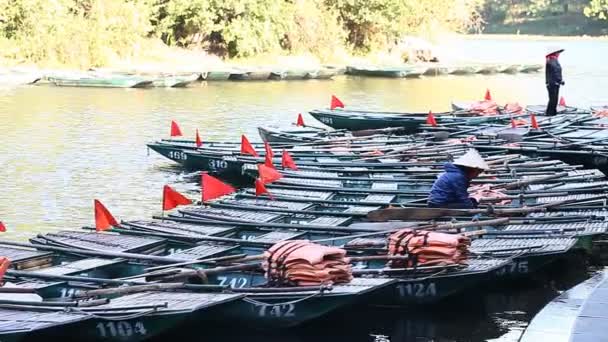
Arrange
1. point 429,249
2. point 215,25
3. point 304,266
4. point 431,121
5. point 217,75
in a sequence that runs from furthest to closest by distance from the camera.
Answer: point 215,25
point 217,75
point 431,121
point 429,249
point 304,266

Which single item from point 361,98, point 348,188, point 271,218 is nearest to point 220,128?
point 361,98

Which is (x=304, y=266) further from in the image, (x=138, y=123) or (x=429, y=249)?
(x=138, y=123)

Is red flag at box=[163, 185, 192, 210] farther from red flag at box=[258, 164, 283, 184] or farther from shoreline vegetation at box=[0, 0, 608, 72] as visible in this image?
shoreline vegetation at box=[0, 0, 608, 72]

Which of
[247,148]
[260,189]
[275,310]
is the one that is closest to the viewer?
[275,310]

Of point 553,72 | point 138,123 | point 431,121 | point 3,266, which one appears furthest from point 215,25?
point 3,266

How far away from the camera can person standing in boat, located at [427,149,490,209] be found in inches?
479

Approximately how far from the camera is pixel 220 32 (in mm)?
47031

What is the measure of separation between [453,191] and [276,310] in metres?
3.78

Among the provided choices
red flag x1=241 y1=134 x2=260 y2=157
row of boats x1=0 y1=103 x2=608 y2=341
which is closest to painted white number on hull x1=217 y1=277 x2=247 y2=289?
row of boats x1=0 y1=103 x2=608 y2=341

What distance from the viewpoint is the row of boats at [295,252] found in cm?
906

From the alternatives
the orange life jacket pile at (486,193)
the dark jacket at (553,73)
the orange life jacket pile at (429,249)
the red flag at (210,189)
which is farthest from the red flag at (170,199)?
the dark jacket at (553,73)

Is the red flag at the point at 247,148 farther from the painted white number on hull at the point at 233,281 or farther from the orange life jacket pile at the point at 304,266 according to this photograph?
the orange life jacket pile at the point at 304,266

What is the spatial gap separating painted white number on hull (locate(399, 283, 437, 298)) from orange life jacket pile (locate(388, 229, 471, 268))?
0.20 metres

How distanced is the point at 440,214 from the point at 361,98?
24.5 metres
